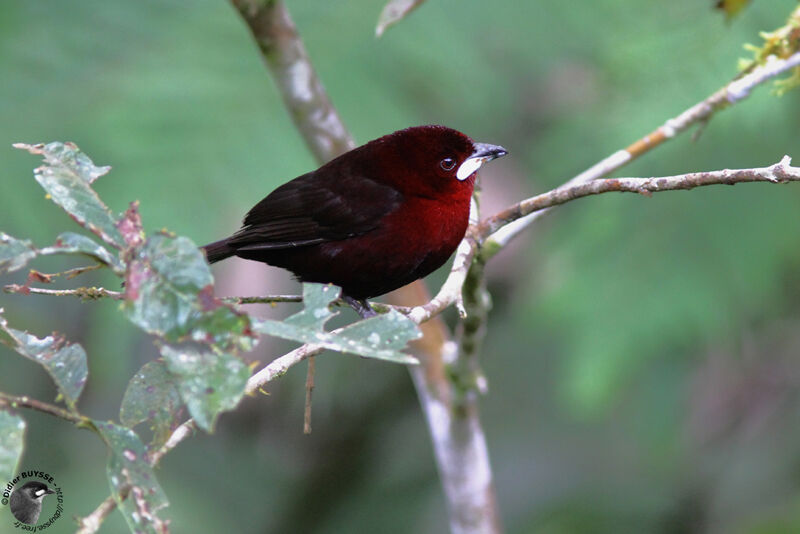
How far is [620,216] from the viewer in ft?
14.4

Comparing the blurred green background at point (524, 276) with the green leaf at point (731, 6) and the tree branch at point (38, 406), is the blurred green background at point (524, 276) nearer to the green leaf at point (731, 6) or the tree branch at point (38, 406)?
the green leaf at point (731, 6)

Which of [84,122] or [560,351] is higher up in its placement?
[84,122]

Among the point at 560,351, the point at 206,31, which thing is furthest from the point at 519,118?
the point at 206,31

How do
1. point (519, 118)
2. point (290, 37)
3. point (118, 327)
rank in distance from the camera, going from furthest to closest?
point (519, 118), point (118, 327), point (290, 37)

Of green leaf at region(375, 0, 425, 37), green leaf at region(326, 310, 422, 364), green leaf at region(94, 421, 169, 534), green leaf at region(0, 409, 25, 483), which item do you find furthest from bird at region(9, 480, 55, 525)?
green leaf at region(375, 0, 425, 37)

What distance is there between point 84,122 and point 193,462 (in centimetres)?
177

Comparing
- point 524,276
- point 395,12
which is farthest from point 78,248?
point 524,276

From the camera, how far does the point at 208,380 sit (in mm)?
1291

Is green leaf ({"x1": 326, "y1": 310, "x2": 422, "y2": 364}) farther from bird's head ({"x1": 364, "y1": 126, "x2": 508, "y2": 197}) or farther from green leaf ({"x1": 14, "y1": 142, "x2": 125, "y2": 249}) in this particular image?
bird's head ({"x1": 364, "y1": 126, "x2": 508, "y2": 197})

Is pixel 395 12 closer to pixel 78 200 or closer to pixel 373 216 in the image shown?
pixel 373 216

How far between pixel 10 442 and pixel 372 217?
72.8 inches


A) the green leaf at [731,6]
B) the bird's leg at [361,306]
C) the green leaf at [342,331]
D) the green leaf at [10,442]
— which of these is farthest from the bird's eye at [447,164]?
the green leaf at [10,442]

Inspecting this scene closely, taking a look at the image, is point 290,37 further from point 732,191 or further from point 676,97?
point 732,191

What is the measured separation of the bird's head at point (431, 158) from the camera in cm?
306
